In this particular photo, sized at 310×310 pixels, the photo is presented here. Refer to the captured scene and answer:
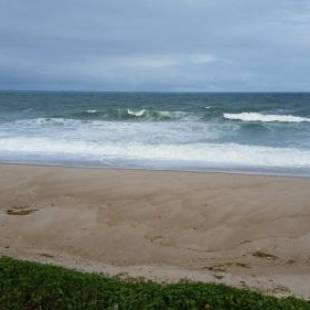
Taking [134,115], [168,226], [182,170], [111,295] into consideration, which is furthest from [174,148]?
[134,115]

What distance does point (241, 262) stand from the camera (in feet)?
17.2

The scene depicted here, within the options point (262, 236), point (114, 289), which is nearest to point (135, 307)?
point (114, 289)

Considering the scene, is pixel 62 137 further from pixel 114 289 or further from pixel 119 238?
pixel 114 289

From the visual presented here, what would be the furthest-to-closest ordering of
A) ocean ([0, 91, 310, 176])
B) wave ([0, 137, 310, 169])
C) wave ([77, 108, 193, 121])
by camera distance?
wave ([77, 108, 193, 121]), wave ([0, 137, 310, 169]), ocean ([0, 91, 310, 176])

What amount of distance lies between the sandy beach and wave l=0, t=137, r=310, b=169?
82.7 inches

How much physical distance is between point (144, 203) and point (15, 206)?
7.03 feet

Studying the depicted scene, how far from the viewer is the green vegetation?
3412 mm

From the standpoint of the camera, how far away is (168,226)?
645 centimetres

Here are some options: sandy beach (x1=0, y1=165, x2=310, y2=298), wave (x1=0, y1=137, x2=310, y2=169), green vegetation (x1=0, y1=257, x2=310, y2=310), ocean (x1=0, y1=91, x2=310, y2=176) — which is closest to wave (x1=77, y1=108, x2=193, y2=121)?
ocean (x1=0, y1=91, x2=310, y2=176)

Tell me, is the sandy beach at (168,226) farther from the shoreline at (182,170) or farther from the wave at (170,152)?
the wave at (170,152)

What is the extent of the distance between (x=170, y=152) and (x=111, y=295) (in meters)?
9.57

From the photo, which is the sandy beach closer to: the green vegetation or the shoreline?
the shoreline

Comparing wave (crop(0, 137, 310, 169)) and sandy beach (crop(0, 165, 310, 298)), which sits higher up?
wave (crop(0, 137, 310, 169))

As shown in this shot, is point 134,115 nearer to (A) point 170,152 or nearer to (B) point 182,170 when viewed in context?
(A) point 170,152
